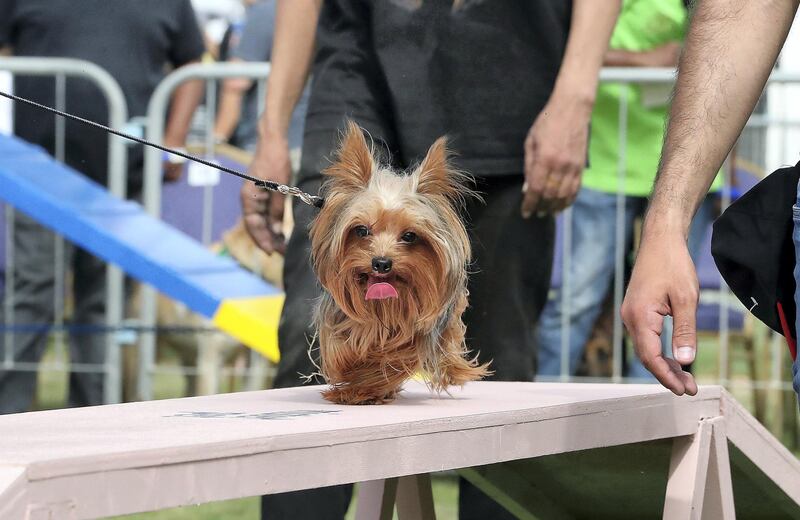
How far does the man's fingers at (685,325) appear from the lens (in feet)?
5.96

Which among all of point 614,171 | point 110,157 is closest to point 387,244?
point 614,171

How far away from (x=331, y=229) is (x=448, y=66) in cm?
A: 107

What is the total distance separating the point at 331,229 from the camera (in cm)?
241

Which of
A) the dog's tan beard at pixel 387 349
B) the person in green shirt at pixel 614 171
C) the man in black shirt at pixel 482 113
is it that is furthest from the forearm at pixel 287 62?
the person in green shirt at pixel 614 171

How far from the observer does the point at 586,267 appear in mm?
5426

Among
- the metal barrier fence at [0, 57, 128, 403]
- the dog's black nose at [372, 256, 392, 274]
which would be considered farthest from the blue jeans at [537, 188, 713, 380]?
the dog's black nose at [372, 256, 392, 274]

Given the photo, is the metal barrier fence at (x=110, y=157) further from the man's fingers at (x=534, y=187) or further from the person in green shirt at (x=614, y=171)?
the man's fingers at (x=534, y=187)

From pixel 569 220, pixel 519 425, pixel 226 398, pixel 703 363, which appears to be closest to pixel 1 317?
pixel 569 220

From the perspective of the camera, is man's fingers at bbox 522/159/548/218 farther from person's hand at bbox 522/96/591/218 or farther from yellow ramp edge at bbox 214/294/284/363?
yellow ramp edge at bbox 214/294/284/363

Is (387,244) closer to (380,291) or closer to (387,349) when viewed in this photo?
(380,291)

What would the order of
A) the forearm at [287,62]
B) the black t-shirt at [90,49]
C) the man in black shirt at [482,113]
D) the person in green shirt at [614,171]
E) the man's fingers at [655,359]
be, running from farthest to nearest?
the black t-shirt at [90,49] < the person in green shirt at [614,171] < the forearm at [287,62] < the man in black shirt at [482,113] < the man's fingers at [655,359]

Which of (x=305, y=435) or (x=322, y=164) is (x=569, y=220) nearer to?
(x=322, y=164)

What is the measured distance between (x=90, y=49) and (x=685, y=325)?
455 centimetres

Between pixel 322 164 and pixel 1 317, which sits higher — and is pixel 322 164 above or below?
above
